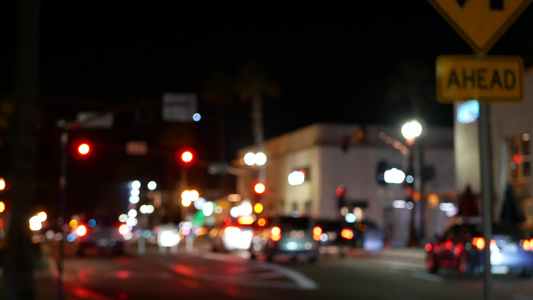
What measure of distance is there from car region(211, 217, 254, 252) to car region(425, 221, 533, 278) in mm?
14009

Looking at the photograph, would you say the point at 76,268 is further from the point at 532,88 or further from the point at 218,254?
the point at 532,88

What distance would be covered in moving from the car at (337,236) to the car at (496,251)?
11.8 metres

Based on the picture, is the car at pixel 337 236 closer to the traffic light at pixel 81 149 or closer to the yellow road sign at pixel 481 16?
the traffic light at pixel 81 149

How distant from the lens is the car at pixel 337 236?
112 ft

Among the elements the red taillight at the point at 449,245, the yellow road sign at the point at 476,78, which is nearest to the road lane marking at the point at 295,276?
the red taillight at the point at 449,245

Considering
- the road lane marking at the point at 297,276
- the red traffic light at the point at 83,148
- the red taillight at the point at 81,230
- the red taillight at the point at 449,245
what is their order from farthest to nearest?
the red taillight at the point at 81,230
the red taillight at the point at 449,245
the road lane marking at the point at 297,276
the red traffic light at the point at 83,148

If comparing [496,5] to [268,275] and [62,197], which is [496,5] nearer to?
[62,197]

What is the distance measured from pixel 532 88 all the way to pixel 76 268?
20249 mm

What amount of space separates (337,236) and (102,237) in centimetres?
1110

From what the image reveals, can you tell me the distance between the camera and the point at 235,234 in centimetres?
3606

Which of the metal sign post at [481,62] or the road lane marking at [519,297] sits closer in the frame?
the metal sign post at [481,62]

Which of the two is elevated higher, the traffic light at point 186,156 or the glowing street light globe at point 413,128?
the glowing street light globe at point 413,128

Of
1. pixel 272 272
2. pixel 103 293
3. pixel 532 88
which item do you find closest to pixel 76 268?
pixel 272 272

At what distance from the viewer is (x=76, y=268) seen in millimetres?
27672
